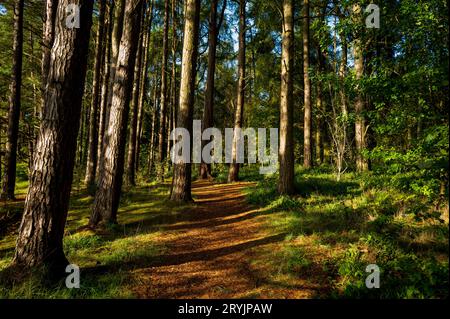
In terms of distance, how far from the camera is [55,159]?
4164mm

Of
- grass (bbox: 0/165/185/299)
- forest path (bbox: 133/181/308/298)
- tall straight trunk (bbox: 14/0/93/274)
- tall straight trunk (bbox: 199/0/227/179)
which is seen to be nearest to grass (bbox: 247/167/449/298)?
forest path (bbox: 133/181/308/298)

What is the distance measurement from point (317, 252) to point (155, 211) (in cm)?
501

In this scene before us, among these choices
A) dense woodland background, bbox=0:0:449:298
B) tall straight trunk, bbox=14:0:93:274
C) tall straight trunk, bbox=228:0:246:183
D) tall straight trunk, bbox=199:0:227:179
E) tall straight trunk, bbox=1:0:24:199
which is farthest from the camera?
tall straight trunk, bbox=199:0:227:179

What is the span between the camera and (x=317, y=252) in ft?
16.3

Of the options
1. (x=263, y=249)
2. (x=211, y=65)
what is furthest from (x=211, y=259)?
(x=211, y=65)

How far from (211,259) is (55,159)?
122 inches

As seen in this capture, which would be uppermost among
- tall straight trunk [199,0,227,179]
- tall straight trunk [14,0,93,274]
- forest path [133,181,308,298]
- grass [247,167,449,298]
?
tall straight trunk [199,0,227,179]

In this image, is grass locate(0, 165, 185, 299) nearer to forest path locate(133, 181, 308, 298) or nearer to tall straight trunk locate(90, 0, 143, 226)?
forest path locate(133, 181, 308, 298)

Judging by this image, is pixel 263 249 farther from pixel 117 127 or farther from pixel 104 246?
pixel 117 127

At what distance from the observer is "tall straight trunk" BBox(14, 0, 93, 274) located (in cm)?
412

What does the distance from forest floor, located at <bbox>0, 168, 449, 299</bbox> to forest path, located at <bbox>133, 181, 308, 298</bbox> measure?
0.06 ft
